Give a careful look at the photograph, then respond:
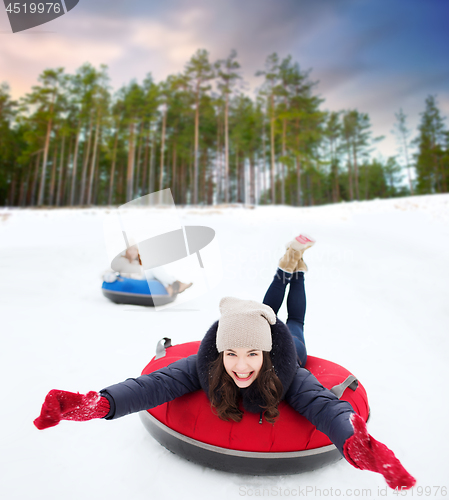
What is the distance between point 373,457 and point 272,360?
2.08ft

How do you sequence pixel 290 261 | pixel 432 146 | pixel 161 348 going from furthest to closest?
pixel 432 146, pixel 290 261, pixel 161 348

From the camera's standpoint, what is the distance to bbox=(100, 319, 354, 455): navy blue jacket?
4.34ft

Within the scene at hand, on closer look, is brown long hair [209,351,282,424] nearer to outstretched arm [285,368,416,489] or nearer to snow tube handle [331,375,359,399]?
outstretched arm [285,368,416,489]

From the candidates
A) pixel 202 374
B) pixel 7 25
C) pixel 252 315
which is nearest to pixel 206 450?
pixel 202 374

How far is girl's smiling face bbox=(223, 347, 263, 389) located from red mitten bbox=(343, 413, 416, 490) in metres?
0.52

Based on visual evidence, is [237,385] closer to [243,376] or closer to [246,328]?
[243,376]

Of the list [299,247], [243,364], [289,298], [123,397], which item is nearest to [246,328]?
[243,364]

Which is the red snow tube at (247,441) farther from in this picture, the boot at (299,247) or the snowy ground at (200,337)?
the boot at (299,247)

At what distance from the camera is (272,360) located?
1.60 metres

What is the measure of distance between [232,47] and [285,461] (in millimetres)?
20968

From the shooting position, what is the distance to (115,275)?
14.4 feet

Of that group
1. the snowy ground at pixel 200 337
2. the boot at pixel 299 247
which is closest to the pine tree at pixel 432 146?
the snowy ground at pixel 200 337

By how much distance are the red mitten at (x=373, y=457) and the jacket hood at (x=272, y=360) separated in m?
0.43

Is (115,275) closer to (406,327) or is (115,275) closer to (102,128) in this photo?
(406,327)
